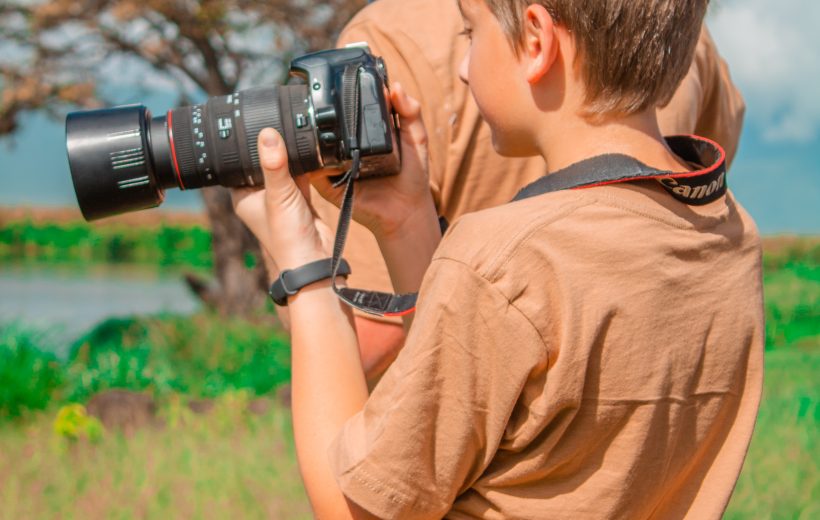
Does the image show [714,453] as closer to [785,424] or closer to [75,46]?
[785,424]

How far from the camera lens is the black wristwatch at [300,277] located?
128cm

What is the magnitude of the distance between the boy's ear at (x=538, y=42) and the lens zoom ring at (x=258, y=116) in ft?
1.32

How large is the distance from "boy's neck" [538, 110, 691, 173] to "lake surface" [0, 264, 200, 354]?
6.49 metres

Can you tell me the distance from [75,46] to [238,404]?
315 cm

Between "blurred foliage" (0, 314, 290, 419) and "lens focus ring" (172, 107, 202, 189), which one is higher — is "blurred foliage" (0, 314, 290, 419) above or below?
below

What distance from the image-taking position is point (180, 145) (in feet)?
4.73

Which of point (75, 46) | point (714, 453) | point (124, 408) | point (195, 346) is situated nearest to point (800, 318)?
point (195, 346)

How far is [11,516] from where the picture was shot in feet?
10.2

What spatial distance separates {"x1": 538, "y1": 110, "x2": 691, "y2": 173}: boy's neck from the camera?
3.92ft

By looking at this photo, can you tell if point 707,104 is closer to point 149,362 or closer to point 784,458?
point 784,458

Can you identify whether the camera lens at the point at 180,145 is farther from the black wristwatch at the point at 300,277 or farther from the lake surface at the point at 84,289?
the lake surface at the point at 84,289

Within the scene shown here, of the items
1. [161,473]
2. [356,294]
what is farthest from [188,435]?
[356,294]

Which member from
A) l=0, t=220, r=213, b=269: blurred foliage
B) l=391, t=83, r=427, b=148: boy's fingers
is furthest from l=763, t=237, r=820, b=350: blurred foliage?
l=0, t=220, r=213, b=269: blurred foliage

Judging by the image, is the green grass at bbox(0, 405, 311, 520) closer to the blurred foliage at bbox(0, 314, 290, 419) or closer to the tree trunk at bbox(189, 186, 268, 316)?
the blurred foliage at bbox(0, 314, 290, 419)
